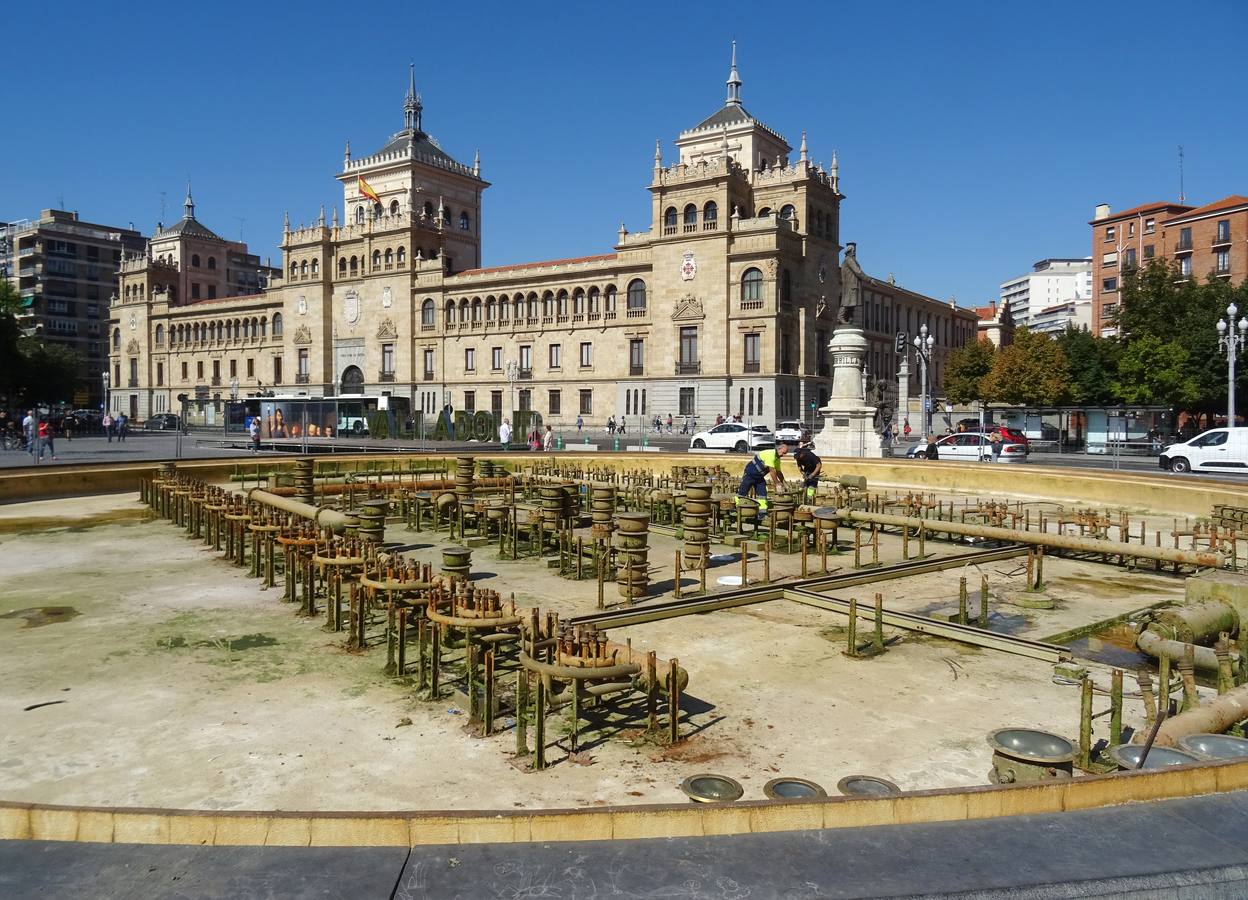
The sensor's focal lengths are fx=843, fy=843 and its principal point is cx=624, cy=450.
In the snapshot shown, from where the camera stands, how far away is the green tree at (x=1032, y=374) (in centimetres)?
5447

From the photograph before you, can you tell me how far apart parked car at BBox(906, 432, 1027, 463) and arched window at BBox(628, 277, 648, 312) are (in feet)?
88.3

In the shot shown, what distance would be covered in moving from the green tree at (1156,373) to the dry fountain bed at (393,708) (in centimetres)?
4091

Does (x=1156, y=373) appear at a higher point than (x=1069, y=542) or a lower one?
higher

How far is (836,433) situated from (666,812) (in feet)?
86.9

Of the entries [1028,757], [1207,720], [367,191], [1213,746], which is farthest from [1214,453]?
[367,191]

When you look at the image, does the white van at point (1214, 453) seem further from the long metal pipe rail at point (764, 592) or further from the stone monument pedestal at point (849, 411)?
the long metal pipe rail at point (764, 592)

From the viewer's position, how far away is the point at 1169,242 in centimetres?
7462

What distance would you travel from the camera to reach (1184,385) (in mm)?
44875

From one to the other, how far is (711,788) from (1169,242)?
8678 cm

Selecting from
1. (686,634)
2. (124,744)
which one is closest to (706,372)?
(686,634)

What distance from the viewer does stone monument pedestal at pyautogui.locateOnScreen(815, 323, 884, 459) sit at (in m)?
28.6

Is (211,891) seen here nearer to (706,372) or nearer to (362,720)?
(362,720)

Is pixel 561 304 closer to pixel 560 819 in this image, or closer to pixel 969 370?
pixel 969 370

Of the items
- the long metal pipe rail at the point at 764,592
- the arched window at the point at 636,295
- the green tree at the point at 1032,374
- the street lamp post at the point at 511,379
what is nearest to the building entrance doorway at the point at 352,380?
the street lamp post at the point at 511,379
